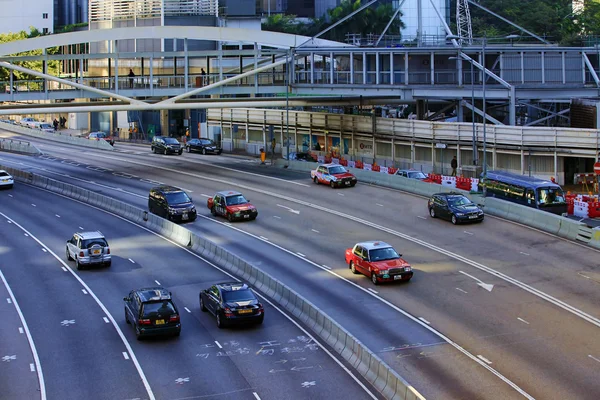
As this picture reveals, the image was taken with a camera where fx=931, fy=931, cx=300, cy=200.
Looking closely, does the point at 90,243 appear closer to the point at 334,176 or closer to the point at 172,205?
the point at 172,205

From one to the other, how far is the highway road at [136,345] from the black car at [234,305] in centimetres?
47

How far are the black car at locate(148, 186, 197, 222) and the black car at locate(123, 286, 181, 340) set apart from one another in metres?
20.0

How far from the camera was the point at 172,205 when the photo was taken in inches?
2117

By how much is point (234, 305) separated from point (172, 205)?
20.8 m

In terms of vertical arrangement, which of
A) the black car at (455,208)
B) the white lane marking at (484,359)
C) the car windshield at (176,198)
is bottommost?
the white lane marking at (484,359)

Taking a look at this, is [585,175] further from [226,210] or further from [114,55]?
[114,55]

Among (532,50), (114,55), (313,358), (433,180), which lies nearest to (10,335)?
(313,358)

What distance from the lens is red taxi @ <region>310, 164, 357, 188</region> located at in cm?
6359

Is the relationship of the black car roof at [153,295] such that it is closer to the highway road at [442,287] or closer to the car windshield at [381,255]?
the highway road at [442,287]

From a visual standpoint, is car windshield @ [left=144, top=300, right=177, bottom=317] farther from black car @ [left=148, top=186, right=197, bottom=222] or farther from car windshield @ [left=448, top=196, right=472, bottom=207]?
car windshield @ [left=448, top=196, right=472, bottom=207]

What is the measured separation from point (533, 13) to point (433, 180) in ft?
282

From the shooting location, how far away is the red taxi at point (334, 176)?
6359 cm

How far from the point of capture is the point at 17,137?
362 feet

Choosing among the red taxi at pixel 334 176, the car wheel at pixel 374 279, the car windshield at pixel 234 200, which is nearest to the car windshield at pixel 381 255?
the car wheel at pixel 374 279
